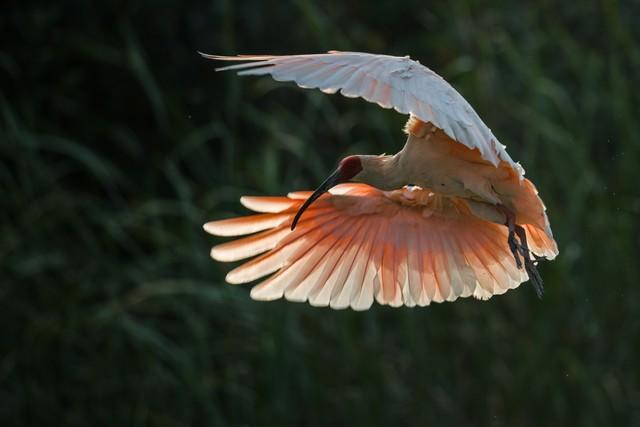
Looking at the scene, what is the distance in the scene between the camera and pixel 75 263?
718cm

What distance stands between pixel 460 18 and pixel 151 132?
2.81 metres

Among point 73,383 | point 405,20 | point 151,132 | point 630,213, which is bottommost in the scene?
point 73,383

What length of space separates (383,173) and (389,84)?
734 millimetres

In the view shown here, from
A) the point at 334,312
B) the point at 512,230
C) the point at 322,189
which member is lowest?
the point at 334,312

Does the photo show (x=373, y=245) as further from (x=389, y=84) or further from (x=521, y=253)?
(x=389, y=84)

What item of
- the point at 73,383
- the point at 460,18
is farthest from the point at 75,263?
the point at 460,18

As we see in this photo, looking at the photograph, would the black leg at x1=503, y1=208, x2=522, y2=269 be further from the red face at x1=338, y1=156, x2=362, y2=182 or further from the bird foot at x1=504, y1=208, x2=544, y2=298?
the red face at x1=338, y1=156, x2=362, y2=182

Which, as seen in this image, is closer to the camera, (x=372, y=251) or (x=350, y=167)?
(x=350, y=167)

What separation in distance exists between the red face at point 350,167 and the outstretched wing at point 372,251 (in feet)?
1.21

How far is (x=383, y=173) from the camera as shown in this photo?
14.2ft

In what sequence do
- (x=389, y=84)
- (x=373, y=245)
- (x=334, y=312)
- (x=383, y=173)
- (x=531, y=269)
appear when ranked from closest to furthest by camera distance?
(x=389, y=84) < (x=383, y=173) < (x=531, y=269) < (x=373, y=245) < (x=334, y=312)

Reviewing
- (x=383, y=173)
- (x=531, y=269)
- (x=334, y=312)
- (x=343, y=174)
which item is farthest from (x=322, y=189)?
(x=334, y=312)

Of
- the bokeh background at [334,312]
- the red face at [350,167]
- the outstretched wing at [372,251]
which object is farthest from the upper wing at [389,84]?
the bokeh background at [334,312]

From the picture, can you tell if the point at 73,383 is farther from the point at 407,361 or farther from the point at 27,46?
the point at 27,46
